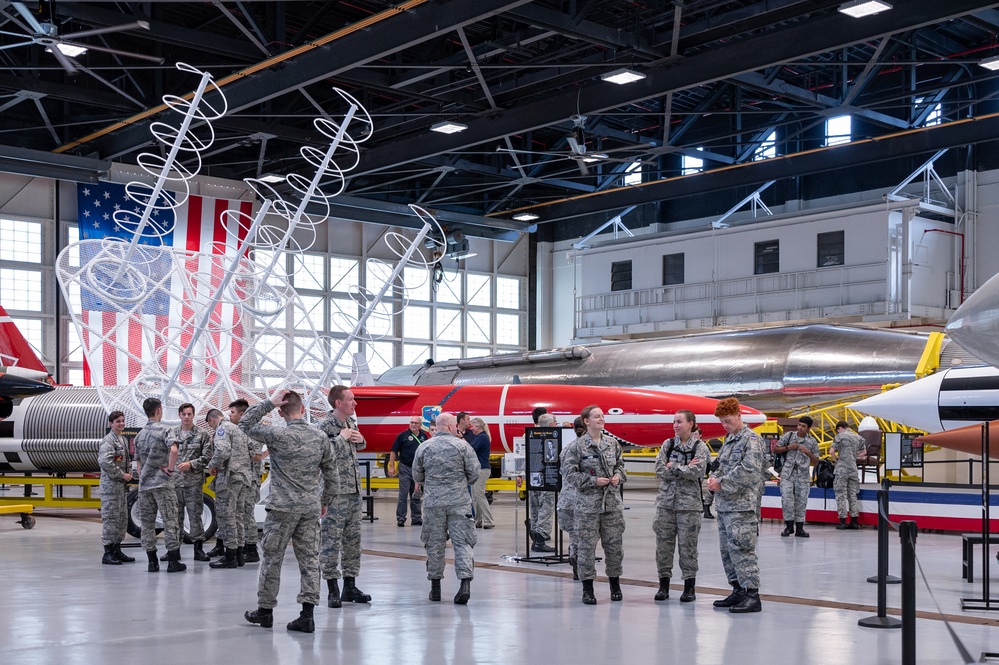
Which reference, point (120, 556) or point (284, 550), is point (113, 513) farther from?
point (284, 550)

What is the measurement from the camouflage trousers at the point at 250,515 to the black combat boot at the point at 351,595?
9.92 ft

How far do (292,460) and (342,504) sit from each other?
1027 millimetres

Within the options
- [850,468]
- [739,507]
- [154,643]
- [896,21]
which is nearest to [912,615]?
[739,507]

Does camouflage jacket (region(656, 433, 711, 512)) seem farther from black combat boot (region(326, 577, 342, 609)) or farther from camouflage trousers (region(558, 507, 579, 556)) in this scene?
black combat boot (region(326, 577, 342, 609))

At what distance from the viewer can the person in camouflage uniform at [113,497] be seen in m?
11.0

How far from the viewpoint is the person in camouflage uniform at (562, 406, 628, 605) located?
26.8 ft

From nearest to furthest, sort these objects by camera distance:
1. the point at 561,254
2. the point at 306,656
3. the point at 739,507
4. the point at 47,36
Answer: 1. the point at 306,656
2. the point at 739,507
3. the point at 47,36
4. the point at 561,254

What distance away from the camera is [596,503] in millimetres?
8227

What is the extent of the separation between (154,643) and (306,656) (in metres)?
1.12

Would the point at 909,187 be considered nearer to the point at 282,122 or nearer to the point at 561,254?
the point at 561,254

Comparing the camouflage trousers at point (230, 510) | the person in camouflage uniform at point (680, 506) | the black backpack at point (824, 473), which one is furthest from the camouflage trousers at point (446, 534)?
the black backpack at point (824, 473)

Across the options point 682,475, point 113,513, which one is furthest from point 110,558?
point 682,475

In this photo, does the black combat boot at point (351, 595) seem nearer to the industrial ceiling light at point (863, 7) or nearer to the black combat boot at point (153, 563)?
the black combat boot at point (153, 563)

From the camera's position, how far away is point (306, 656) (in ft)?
20.2
